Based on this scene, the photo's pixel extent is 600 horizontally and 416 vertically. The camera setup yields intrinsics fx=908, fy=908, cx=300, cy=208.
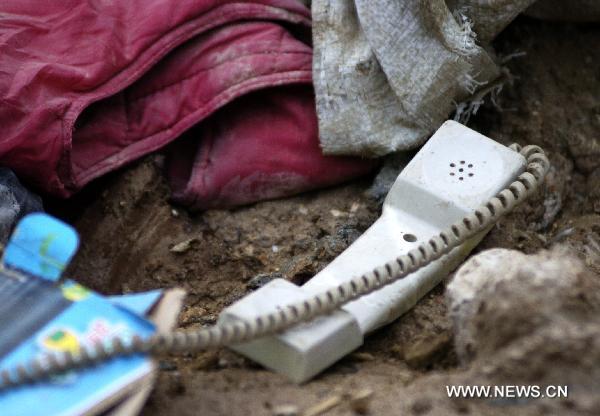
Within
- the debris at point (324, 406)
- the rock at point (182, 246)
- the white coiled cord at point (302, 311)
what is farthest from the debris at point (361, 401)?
the rock at point (182, 246)

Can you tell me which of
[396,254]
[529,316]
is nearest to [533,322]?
[529,316]

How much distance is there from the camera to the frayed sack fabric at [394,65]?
1652 mm

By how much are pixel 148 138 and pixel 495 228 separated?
2.21 feet

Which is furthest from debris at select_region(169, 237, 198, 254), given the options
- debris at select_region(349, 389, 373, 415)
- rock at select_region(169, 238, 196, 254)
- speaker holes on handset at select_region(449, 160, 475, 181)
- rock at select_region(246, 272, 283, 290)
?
debris at select_region(349, 389, 373, 415)

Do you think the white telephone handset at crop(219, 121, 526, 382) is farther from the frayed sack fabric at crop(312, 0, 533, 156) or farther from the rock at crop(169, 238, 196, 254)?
the rock at crop(169, 238, 196, 254)

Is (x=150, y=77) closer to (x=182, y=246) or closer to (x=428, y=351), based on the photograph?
(x=182, y=246)

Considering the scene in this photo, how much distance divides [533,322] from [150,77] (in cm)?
98

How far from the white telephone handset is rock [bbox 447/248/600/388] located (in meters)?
0.17

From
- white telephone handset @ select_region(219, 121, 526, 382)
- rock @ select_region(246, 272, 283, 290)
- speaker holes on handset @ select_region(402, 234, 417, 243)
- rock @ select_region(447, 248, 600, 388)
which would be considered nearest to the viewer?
rock @ select_region(447, 248, 600, 388)

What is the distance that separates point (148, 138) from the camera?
1745 mm

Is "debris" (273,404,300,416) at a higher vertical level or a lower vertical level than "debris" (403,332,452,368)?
higher

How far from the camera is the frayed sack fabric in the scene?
1.65 meters

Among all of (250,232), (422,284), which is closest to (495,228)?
(422,284)

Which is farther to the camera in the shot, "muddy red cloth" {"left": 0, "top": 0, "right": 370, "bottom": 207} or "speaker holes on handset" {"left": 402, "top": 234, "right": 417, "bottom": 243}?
"muddy red cloth" {"left": 0, "top": 0, "right": 370, "bottom": 207}
